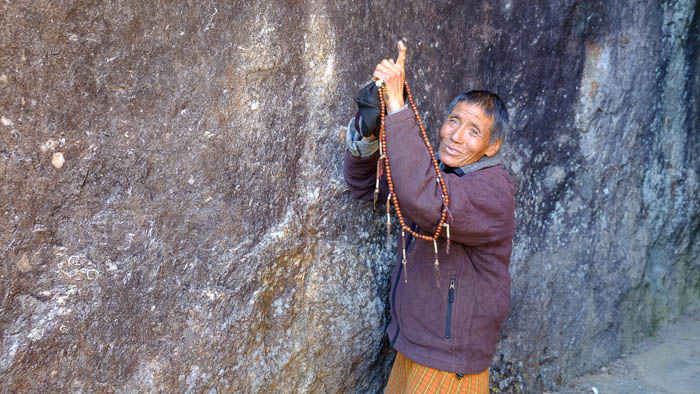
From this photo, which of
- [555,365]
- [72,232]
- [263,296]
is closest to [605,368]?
[555,365]

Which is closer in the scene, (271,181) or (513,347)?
(271,181)

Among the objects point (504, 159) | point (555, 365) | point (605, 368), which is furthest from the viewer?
point (605, 368)

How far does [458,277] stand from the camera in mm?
2391

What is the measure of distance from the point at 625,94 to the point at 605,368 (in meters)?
1.63

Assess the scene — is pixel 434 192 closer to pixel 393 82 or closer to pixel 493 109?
pixel 393 82

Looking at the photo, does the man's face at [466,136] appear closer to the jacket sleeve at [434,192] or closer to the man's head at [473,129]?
the man's head at [473,129]

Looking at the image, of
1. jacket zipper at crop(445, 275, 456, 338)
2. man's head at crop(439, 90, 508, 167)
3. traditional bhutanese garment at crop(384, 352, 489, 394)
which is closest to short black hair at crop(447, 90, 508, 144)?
man's head at crop(439, 90, 508, 167)

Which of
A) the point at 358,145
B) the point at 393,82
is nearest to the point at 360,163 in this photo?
the point at 358,145

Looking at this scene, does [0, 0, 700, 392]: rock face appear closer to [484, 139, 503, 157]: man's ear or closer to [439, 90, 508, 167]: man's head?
[439, 90, 508, 167]: man's head

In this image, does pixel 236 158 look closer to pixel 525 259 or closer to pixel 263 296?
pixel 263 296

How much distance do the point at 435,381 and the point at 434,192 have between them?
77 cm

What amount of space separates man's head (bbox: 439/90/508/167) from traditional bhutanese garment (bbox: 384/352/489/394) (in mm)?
745

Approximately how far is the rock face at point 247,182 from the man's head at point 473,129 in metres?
0.50

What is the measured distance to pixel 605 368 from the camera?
4066 mm
